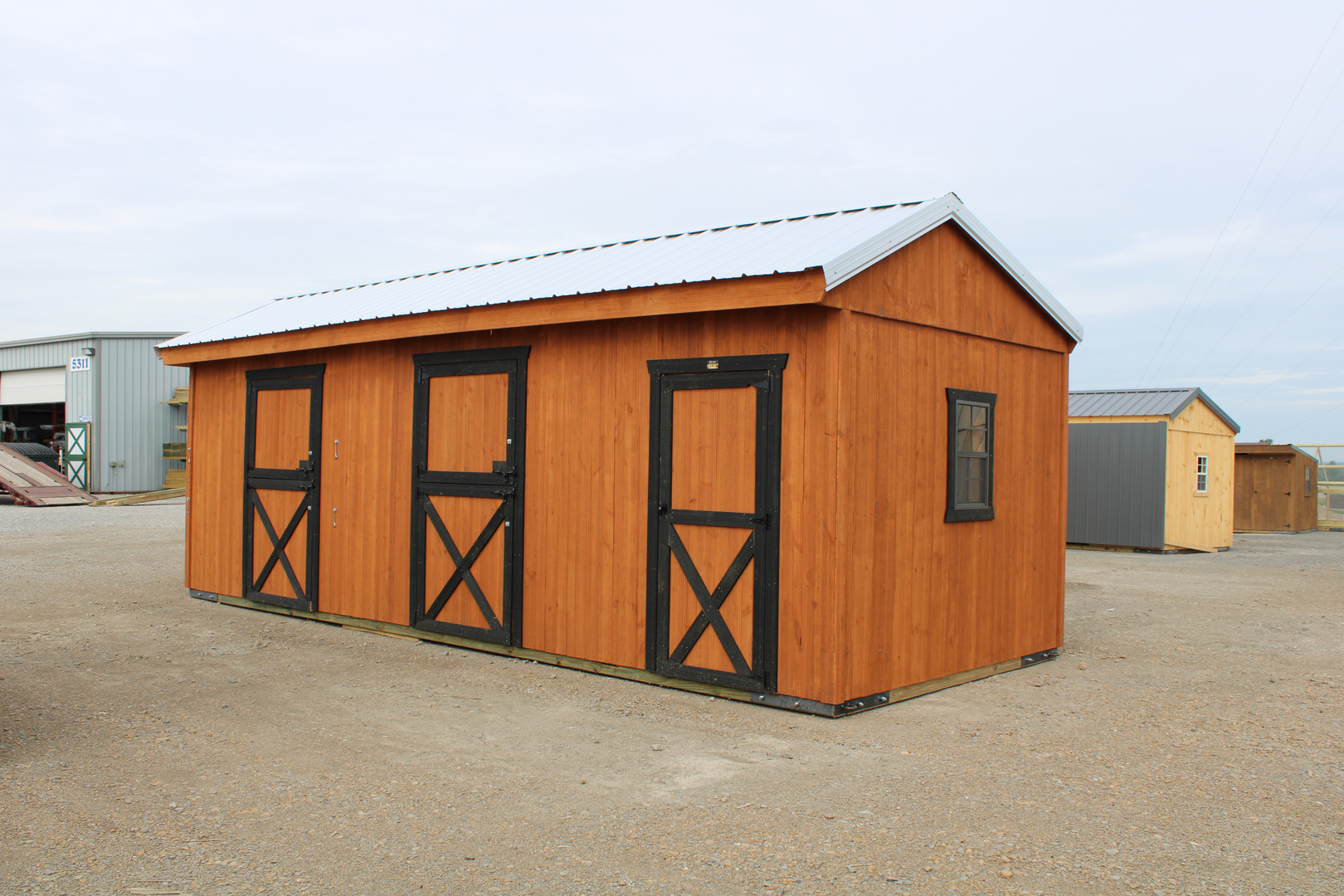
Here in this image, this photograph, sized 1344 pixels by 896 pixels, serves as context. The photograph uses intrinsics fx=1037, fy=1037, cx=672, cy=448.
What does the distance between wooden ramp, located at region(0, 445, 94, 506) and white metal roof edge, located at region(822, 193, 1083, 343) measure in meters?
25.0

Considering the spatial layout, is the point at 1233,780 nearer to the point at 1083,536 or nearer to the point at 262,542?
the point at 262,542

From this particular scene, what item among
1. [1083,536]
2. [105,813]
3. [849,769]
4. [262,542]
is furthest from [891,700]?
[1083,536]

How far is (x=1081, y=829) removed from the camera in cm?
432

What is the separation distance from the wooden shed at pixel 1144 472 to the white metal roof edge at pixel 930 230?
35.0ft

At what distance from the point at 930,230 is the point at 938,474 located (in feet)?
5.36

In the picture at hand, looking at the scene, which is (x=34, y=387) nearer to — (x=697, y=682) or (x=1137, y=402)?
(x=1137, y=402)

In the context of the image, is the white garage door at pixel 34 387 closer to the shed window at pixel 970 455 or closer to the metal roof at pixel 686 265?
the metal roof at pixel 686 265

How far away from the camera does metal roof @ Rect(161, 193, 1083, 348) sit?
6.41 m

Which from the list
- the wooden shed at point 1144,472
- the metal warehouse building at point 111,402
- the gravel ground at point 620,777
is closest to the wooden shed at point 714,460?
the gravel ground at point 620,777

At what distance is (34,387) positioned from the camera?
31188mm

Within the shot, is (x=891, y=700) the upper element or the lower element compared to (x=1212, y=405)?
lower

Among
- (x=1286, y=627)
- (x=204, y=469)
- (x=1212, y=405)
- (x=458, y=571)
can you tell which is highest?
(x=1212, y=405)

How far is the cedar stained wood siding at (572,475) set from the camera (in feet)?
20.5

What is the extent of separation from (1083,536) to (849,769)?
1539 centimetres
